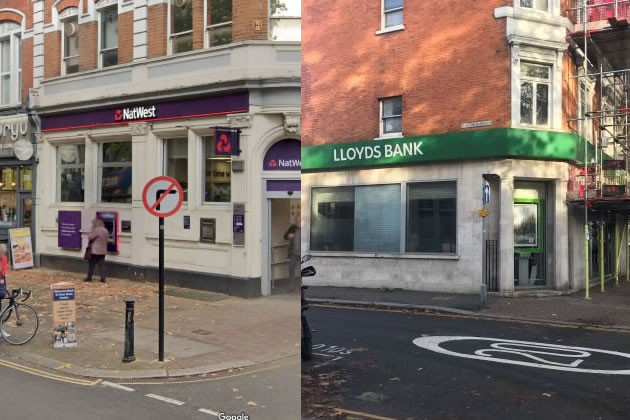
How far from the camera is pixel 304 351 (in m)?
1.39

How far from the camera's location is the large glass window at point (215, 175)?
138 cm

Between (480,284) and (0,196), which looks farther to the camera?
(0,196)

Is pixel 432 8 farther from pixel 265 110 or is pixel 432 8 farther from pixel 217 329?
pixel 217 329

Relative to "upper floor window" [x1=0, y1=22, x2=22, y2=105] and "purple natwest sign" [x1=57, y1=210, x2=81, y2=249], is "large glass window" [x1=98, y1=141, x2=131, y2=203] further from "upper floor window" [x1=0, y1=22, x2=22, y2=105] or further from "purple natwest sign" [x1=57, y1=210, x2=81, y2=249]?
"upper floor window" [x1=0, y1=22, x2=22, y2=105]

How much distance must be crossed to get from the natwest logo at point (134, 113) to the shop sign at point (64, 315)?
1.55 ft

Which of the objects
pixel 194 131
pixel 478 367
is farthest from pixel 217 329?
pixel 478 367

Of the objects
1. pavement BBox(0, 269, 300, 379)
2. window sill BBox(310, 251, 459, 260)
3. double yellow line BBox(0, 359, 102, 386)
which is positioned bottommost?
double yellow line BBox(0, 359, 102, 386)

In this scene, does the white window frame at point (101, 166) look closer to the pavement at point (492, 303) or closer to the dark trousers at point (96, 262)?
the dark trousers at point (96, 262)

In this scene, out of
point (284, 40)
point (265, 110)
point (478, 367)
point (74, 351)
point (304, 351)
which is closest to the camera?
point (284, 40)

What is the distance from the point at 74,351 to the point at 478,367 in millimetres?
1177

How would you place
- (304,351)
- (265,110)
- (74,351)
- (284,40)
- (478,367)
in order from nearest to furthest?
(284,40)
(265,110)
(304,351)
(74,351)
(478,367)

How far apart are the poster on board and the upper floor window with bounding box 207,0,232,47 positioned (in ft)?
2.46

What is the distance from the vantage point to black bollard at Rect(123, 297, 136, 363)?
1.52m

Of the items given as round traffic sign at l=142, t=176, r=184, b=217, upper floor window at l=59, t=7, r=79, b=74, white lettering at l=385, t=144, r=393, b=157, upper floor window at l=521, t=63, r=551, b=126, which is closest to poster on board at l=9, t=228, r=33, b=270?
round traffic sign at l=142, t=176, r=184, b=217
